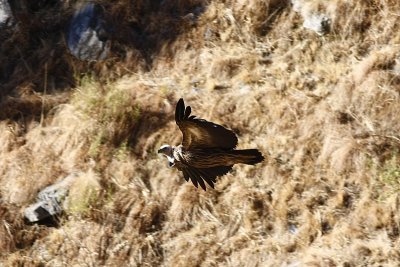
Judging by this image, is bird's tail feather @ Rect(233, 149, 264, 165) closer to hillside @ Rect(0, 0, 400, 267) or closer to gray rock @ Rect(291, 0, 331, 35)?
hillside @ Rect(0, 0, 400, 267)

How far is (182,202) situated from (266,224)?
75cm

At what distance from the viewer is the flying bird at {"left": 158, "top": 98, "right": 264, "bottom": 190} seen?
4.09m

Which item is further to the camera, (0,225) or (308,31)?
(308,31)

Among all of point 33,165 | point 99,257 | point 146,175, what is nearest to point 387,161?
point 146,175

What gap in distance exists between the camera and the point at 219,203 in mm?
6117

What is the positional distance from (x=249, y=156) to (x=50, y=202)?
2.85 metres

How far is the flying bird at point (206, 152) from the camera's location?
13.4 ft

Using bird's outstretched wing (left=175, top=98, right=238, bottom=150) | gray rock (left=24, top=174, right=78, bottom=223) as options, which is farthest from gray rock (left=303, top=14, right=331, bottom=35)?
bird's outstretched wing (left=175, top=98, right=238, bottom=150)

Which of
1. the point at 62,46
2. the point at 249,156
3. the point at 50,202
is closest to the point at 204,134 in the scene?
the point at 249,156

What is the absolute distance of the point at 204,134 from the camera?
416 centimetres

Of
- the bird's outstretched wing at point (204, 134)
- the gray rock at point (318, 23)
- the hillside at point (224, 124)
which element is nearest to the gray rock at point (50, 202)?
the hillside at point (224, 124)

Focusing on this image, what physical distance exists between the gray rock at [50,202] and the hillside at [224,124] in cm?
7

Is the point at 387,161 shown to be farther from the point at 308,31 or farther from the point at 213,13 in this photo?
the point at 213,13

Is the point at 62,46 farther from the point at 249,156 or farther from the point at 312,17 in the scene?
the point at 249,156
